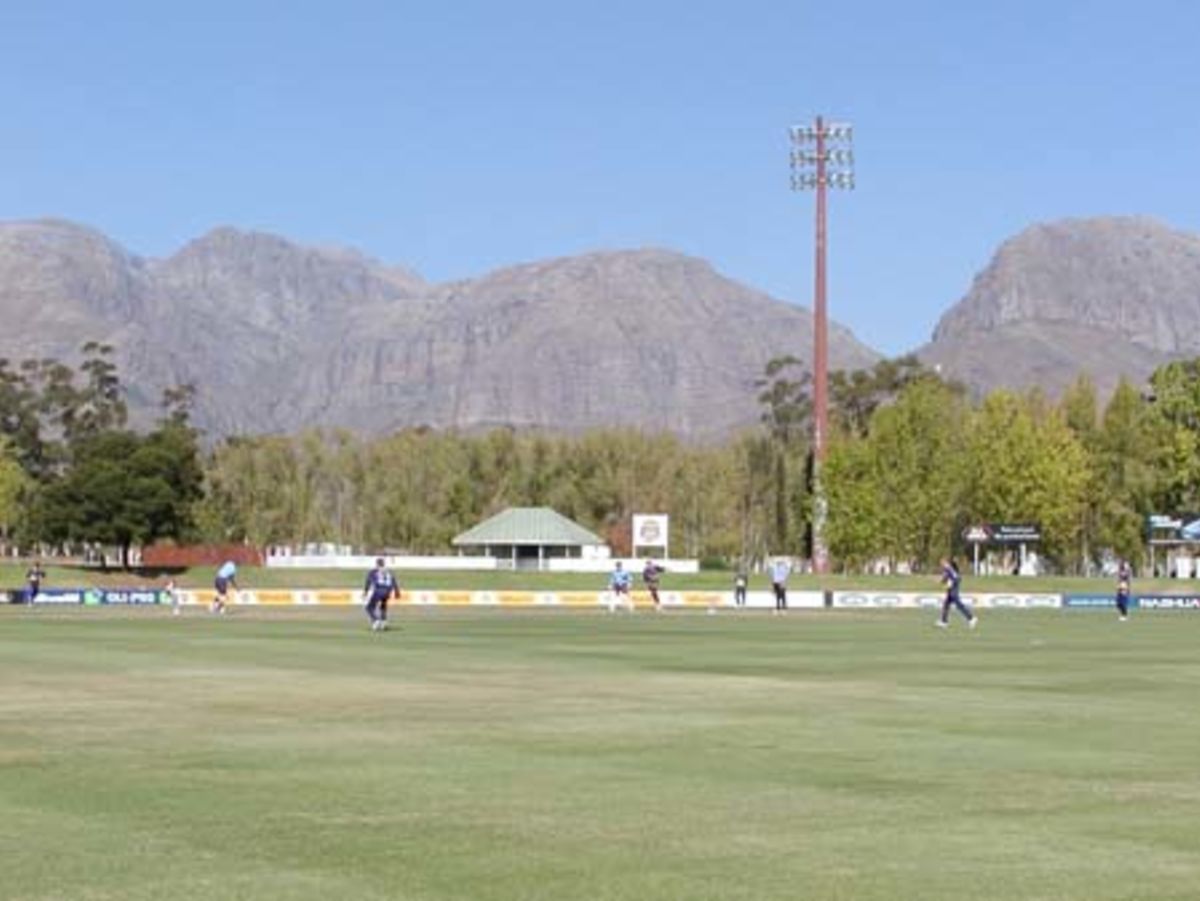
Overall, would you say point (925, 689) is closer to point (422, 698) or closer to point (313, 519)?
point (422, 698)

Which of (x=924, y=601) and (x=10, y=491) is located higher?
(x=10, y=491)

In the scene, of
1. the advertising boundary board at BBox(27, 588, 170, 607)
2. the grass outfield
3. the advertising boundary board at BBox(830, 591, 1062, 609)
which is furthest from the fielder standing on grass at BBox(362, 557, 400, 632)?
the advertising boundary board at BBox(830, 591, 1062, 609)

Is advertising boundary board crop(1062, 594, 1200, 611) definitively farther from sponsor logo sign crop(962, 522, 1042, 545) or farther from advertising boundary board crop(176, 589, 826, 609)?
sponsor logo sign crop(962, 522, 1042, 545)

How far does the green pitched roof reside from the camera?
141375 millimetres

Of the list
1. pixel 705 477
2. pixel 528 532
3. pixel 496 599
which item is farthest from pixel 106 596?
pixel 705 477

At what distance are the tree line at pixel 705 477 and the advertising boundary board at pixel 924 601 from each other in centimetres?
2297

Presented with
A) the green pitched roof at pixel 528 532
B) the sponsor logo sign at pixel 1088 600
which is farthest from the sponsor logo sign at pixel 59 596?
the green pitched roof at pixel 528 532

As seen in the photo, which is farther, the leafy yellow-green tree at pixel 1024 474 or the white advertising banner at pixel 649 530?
the white advertising banner at pixel 649 530

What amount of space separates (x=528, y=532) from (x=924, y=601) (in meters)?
54.3

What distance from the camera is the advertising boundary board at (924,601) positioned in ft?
294

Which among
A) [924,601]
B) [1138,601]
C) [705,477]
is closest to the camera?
[924,601]

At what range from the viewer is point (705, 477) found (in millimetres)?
165375

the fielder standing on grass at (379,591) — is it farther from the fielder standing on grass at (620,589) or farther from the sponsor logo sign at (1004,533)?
the sponsor logo sign at (1004,533)

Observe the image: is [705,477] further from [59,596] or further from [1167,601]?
[59,596]
